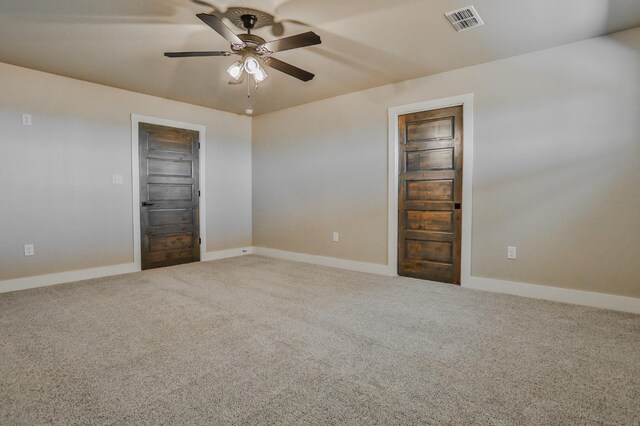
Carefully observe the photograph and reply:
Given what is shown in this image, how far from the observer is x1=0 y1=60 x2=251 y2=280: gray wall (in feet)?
12.0

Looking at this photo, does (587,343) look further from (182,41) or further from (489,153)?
(182,41)

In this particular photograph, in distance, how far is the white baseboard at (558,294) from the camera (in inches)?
115

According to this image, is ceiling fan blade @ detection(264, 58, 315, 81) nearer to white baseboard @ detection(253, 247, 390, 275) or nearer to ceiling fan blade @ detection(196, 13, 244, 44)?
ceiling fan blade @ detection(196, 13, 244, 44)

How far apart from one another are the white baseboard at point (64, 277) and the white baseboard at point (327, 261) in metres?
2.08

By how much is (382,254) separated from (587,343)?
2.39m

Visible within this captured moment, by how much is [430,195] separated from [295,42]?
8.02ft

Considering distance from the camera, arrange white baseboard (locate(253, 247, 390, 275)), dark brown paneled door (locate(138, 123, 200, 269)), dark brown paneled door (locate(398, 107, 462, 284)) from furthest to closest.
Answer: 1. dark brown paneled door (locate(138, 123, 200, 269))
2. white baseboard (locate(253, 247, 390, 275))
3. dark brown paneled door (locate(398, 107, 462, 284))

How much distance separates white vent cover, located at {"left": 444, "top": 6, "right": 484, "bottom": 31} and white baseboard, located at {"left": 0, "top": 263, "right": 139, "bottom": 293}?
15.7 ft

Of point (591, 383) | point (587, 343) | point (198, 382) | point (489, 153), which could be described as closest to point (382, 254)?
point (489, 153)

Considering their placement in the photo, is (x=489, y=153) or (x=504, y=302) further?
(x=489, y=153)

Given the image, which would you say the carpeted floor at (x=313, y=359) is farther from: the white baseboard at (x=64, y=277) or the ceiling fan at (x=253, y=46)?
the ceiling fan at (x=253, y=46)

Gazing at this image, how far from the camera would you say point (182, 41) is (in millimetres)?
3023

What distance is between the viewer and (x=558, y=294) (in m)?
3.21

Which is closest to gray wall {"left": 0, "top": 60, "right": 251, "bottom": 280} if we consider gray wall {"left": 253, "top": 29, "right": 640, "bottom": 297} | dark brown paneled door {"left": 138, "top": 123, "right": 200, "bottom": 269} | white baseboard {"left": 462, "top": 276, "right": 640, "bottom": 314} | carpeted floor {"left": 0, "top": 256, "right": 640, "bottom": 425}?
dark brown paneled door {"left": 138, "top": 123, "right": 200, "bottom": 269}
